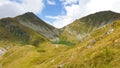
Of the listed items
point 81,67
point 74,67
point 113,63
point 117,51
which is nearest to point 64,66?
point 74,67

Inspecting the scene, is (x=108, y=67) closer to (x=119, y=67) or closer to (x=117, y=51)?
(x=119, y=67)

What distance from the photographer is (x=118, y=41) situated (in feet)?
336

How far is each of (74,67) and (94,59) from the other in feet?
31.0

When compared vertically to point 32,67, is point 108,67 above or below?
above

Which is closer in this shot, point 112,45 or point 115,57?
point 115,57

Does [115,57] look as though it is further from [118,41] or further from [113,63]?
[118,41]

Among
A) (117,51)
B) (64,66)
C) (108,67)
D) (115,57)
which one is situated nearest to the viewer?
(108,67)

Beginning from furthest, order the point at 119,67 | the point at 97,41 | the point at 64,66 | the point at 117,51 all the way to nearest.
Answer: the point at 97,41, the point at 64,66, the point at 117,51, the point at 119,67

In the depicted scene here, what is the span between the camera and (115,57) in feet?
282

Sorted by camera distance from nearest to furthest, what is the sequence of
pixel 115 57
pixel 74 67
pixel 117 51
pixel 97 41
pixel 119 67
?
pixel 119 67, pixel 115 57, pixel 117 51, pixel 74 67, pixel 97 41

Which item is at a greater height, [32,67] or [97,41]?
[97,41]

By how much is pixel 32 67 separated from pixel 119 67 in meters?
124

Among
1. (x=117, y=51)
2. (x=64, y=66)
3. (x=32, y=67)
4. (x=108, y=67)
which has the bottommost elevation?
(x=32, y=67)

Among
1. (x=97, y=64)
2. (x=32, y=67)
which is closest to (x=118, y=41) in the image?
(x=97, y=64)
